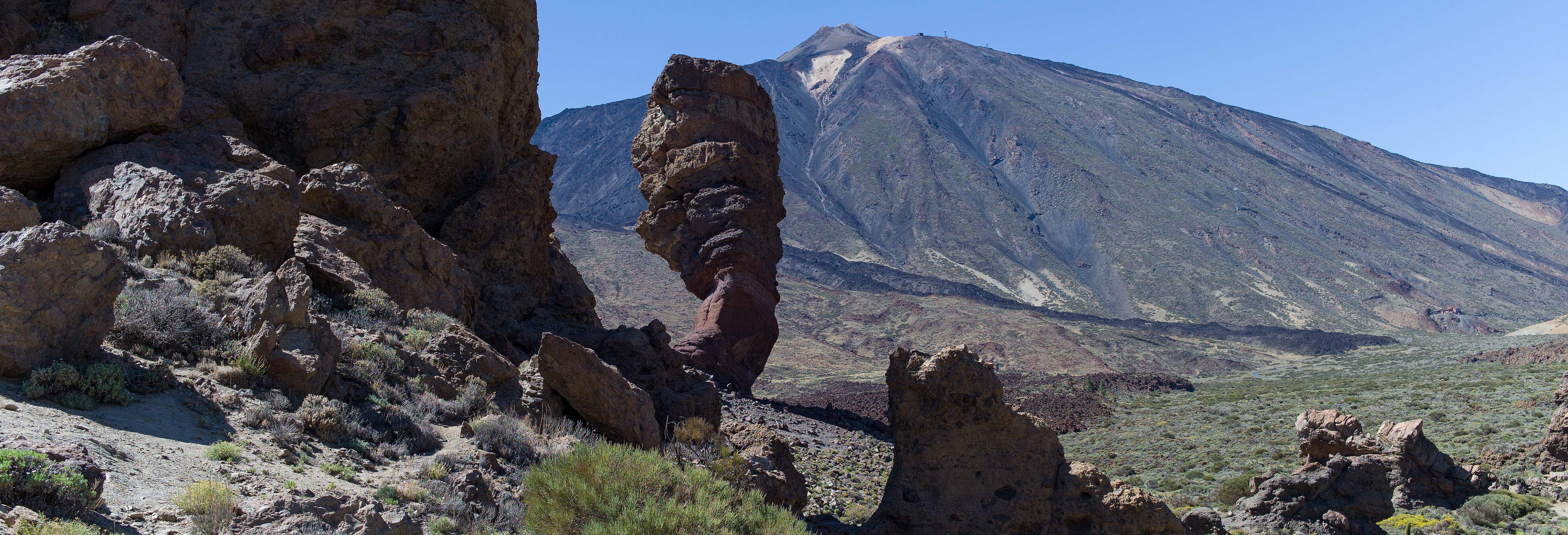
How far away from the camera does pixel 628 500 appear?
6102 mm

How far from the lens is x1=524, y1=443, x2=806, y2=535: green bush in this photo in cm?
581

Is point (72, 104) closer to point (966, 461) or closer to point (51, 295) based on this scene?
point (51, 295)

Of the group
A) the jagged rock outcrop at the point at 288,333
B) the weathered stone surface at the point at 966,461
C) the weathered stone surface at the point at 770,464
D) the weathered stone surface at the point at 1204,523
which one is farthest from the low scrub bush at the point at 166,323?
the weathered stone surface at the point at 1204,523

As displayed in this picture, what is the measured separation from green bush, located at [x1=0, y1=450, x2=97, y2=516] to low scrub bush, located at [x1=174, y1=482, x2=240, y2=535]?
14.6 inches

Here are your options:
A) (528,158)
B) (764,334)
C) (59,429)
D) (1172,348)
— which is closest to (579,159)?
(1172,348)

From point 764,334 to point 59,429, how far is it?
20313 mm

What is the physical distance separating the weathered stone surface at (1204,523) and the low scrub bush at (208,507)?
30.0 feet

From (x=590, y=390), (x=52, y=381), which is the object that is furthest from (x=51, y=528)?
(x=590, y=390)

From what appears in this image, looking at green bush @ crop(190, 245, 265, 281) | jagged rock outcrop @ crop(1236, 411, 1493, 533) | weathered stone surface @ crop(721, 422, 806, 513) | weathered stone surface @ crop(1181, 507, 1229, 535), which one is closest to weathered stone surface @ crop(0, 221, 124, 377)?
green bush @ crop(190, 245, 265, 281)

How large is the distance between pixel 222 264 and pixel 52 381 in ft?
7.86

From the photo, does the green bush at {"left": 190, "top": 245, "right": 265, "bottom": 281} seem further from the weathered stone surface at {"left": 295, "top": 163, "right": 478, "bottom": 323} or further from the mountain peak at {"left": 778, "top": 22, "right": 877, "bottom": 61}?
the mountain peak at {"left": 778, "top": 22, "right": 877, "bottom": 61}

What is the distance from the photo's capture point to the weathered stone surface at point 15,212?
5.88 m

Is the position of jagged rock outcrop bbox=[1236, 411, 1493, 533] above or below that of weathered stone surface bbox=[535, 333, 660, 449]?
below

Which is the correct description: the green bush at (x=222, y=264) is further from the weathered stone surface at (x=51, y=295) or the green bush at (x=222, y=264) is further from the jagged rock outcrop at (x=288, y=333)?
the weathered stone surface at (x=51, y=295)
